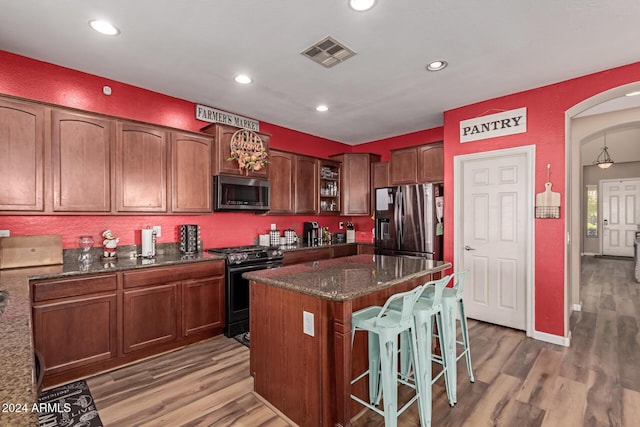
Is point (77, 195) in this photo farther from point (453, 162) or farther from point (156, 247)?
point (453, 162)

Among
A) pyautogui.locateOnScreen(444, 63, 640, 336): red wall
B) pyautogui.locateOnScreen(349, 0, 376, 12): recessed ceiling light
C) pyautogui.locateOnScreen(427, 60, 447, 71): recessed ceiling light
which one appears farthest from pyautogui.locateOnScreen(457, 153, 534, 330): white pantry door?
pyautogui.locateOnScreen(349, 0, 376, 12): recessed ceiling light

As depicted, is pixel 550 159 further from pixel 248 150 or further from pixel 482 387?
pixel 248 150

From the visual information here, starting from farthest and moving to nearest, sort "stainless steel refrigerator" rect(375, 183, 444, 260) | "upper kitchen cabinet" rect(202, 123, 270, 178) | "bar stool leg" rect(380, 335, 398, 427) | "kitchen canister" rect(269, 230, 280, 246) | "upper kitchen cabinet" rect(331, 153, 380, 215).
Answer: "upper kitchen cabinet" rect(331, 153, 380, 215) < "kitchen canister" rect(269, 230, 280, 246) < "stainless steel refrigerator" rect(375, 183, 444, 260) < "upper kitchen cabinet" rect(202, 123, 270, 178) < "bar stool leg" rect(380, 335, 398, 427)

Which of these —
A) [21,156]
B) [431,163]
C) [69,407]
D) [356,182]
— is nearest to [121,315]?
[69,407]

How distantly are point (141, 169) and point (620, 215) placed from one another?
39.4 ft

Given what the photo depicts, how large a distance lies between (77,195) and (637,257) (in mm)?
9166

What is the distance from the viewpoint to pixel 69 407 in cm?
221

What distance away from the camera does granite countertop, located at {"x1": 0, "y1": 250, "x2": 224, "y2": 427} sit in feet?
2.45

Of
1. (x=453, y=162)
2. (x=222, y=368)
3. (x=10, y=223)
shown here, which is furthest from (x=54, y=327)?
(x=453, y=162)

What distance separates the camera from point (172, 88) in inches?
134

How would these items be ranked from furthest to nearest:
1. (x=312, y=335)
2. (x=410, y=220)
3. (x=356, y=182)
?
(x=356, y=182), (x=410, y=220), (x=312, y=335)

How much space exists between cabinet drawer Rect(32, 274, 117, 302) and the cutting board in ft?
1.47

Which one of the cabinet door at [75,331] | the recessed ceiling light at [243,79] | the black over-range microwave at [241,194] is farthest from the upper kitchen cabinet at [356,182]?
the cabinet door at [75,331]

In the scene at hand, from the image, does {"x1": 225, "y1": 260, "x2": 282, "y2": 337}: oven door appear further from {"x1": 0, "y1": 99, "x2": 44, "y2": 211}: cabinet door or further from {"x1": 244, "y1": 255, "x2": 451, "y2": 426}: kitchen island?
{"x1": 0, "y1": 99, "x2": 44, "y2": 211}: cabinet door
